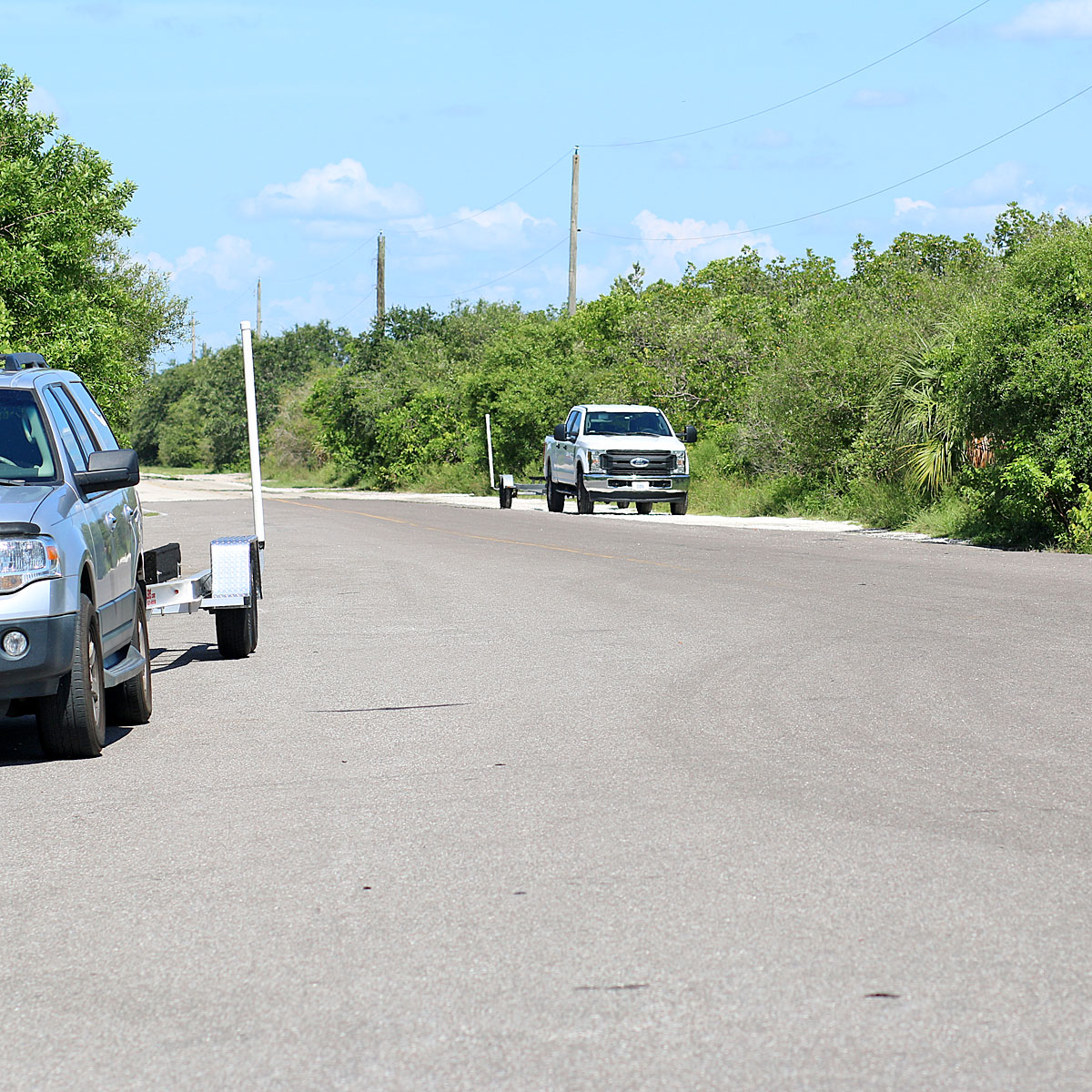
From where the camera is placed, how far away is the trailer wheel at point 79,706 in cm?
756

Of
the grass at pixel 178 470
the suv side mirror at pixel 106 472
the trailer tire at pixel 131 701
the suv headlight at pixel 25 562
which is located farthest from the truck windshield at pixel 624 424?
the grass at pixel 178 470

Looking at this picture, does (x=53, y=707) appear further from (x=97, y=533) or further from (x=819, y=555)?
(x=819, y=555)

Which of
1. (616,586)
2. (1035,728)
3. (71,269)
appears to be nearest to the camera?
(1035,728)

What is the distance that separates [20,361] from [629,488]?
2412 cm

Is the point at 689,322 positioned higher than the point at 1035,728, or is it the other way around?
the point at 689,322

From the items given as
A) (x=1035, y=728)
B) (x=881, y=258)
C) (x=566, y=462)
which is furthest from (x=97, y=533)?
(x=881, y=258)

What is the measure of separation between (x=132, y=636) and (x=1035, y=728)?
16.6ft

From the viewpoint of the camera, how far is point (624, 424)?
111ft

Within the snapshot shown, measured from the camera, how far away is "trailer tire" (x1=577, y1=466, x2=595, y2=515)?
33.2m

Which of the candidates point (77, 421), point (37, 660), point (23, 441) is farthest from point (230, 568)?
point (37, 660)

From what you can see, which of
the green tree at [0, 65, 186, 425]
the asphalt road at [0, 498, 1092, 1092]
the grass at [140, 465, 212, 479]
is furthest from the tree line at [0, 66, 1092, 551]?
the grass at [140, 465, 212, 479]

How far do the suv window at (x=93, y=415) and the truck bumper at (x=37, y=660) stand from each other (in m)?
2.39

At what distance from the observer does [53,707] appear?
7629 mm

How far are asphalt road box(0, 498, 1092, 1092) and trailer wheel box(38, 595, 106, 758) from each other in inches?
4.0
